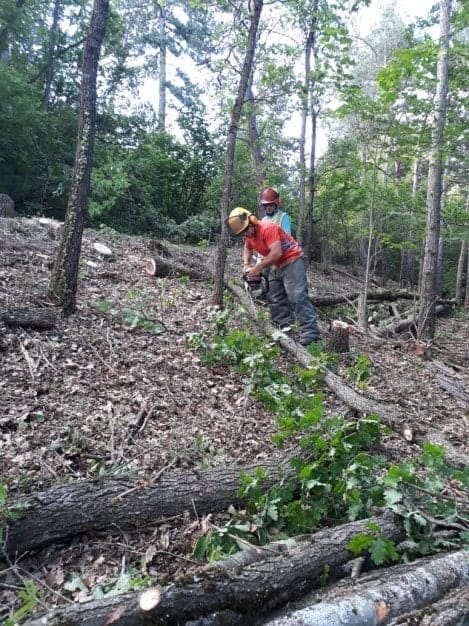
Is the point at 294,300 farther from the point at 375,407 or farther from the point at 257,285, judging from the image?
the point at 375,407

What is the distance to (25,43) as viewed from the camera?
13875 mm

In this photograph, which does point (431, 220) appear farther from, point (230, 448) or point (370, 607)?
point (370, 607)

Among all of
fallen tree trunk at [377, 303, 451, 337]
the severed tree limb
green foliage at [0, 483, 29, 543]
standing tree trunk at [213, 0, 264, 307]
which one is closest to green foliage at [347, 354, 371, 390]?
the severed tree limb

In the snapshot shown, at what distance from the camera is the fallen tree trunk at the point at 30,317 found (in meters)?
4.71

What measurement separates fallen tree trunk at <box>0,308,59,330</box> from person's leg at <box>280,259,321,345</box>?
317 cm

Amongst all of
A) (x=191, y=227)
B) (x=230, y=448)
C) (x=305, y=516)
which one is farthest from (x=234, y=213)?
(x=191, y=227)

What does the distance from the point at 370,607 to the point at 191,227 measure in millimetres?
11537

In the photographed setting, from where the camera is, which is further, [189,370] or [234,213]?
[234,213]

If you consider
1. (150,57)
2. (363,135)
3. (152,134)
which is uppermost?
(150,57)

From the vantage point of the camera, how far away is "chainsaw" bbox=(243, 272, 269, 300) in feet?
20.3

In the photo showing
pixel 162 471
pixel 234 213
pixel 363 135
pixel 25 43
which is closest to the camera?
pixel 162 471

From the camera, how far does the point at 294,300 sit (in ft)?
19.9

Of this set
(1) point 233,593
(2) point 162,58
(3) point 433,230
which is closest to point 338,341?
(3) point 433,230

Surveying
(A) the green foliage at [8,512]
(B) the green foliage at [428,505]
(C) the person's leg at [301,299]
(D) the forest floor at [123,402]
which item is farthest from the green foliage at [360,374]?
(A) the green foliage at [8,512]
